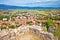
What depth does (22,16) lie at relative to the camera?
2916mm

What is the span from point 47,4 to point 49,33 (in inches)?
25.3

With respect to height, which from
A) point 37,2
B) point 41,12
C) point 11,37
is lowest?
point 11,37

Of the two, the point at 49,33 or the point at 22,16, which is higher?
the point at 22,16

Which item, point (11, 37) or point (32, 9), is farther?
point (32, 9)

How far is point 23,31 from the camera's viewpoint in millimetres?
2773

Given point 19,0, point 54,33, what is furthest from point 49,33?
point 19,0

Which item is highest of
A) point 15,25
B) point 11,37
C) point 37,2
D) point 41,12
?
Answer: point 37,2

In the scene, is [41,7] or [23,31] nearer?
[23,31]

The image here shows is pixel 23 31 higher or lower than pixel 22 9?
lower

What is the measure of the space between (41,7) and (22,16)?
1.49 feet

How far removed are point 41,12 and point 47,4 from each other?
22 centimetres

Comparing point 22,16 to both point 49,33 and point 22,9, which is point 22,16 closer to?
point 22,9

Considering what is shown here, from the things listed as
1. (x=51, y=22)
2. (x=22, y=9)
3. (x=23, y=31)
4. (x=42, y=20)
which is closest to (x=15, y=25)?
(x=23, y=31)

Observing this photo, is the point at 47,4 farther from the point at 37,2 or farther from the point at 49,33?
the point at 49,33
